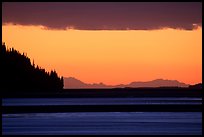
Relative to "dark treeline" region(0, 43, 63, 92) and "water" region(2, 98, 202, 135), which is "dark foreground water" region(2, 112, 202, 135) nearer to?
"water" region(2, 98, 202, 135)

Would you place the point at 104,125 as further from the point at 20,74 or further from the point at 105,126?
the point at 20,74

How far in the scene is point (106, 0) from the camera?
5.81 metres

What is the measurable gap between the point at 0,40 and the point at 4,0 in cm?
44

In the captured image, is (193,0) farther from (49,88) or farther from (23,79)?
(49,88)

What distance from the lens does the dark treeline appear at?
4382 inches

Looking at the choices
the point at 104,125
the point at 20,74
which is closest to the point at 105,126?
the point at 104,125

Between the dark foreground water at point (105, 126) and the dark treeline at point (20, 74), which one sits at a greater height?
the dark treeline at point (20, 74)

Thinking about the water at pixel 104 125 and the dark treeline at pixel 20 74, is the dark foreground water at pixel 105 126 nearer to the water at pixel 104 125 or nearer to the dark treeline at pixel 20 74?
the water at pixel 104 125

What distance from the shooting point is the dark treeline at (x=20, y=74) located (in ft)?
365

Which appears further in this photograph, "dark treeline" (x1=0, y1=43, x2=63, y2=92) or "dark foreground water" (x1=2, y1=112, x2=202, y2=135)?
"dark treeline" (x1=0, y1=43, x2=63, y2=92)

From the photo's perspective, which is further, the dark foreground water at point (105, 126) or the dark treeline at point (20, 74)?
the dark treeline at point (20, 74)

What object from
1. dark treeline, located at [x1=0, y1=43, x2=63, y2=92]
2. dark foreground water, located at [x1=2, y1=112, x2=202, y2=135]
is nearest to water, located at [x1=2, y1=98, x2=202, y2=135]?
dark foreground water, located at [x1=2, y1=112, x2=202, y2=135]

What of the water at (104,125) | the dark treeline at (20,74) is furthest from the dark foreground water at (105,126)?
the dark treeline at (20,74)

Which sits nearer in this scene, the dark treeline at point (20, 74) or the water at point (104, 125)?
the water at point (104, 125)
